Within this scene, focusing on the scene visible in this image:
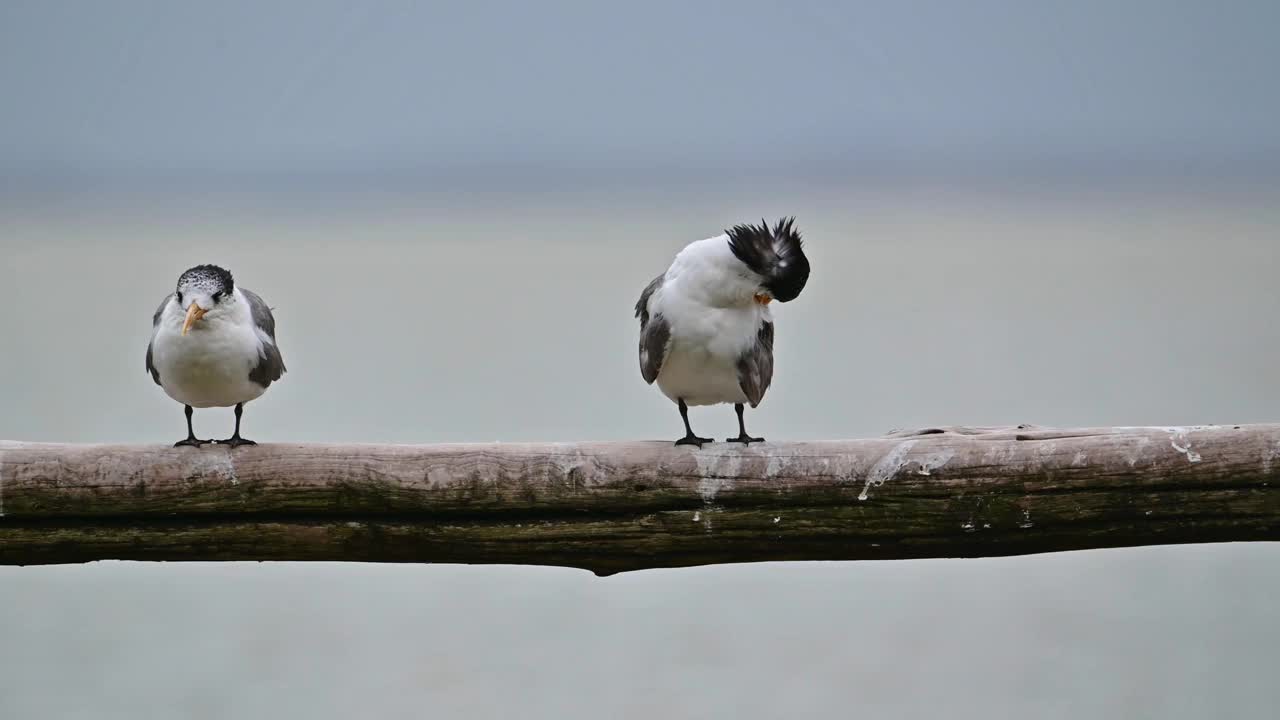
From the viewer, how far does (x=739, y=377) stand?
247 centimetres

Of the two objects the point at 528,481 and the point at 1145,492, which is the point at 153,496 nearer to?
the point at 528,481

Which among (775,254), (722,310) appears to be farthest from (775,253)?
(722,310)

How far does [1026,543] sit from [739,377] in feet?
2.10

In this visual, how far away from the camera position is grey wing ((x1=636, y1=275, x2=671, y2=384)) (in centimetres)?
244

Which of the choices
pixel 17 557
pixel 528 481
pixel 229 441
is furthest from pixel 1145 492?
pixel 17 557

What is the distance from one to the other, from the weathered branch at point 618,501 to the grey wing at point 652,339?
1.13 feet

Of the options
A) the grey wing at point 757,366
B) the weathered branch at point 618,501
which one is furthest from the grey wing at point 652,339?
the weathered branch at point 618,501

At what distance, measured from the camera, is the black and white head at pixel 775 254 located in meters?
2.35

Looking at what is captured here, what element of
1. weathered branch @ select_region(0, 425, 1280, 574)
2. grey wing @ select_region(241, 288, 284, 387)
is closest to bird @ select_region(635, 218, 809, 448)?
weathered branch @ select_region(0, 425, 1280, 574)

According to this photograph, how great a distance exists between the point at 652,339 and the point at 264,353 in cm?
77

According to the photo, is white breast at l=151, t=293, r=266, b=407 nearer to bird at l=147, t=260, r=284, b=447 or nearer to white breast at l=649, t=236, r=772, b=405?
bird at l=147, t=260, r=284, b=447

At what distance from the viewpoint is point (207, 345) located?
8.04ft

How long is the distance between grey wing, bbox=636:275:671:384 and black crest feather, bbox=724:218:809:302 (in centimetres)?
20

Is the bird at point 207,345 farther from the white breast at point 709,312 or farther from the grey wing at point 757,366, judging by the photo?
the grey wing at point 757,366
